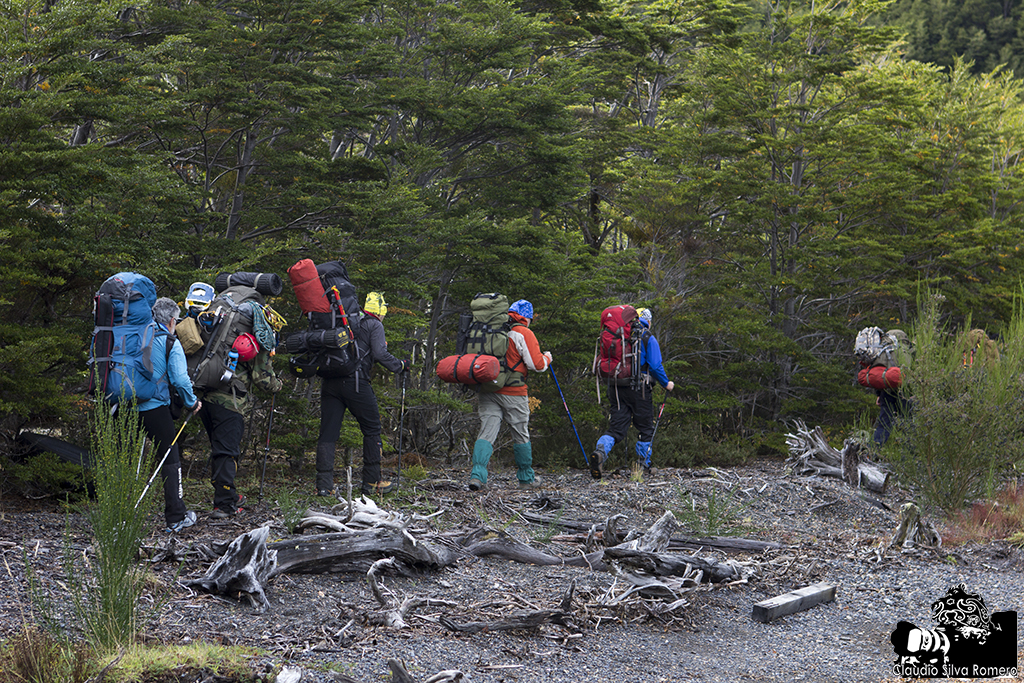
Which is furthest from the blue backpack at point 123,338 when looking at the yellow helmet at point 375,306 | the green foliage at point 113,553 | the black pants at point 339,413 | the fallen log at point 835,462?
the fallen log at point 835,462

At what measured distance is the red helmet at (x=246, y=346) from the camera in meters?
6.47

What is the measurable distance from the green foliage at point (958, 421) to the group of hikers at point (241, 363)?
3.28 metres

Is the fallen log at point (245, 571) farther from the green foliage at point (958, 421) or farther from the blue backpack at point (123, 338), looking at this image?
the green foliage at point (958, 421)

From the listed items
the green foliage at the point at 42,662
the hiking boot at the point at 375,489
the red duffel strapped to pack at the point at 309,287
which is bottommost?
the hiking boot at the point at 375,489

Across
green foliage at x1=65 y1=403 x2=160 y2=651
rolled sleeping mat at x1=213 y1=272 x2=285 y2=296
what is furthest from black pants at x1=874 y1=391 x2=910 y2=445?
green foliage at x1=65 y1=403 x2=160 y2=651

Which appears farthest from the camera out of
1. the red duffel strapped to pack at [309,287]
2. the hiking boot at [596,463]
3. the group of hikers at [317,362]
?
the hiking boot at [596,463]

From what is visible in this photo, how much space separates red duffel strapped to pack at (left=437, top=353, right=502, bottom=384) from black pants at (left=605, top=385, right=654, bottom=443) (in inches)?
80.6

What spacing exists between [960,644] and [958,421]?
331cm

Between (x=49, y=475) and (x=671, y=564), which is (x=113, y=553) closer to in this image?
(x=49, y=475)

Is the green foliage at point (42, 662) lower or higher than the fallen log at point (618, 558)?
higher

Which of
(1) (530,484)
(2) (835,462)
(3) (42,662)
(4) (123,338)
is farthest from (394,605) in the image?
(2) (835,462)

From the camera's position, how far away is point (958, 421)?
7.16 m

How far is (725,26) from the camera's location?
1565cm

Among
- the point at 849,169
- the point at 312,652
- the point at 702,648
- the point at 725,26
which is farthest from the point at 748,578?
the point at 725,26
